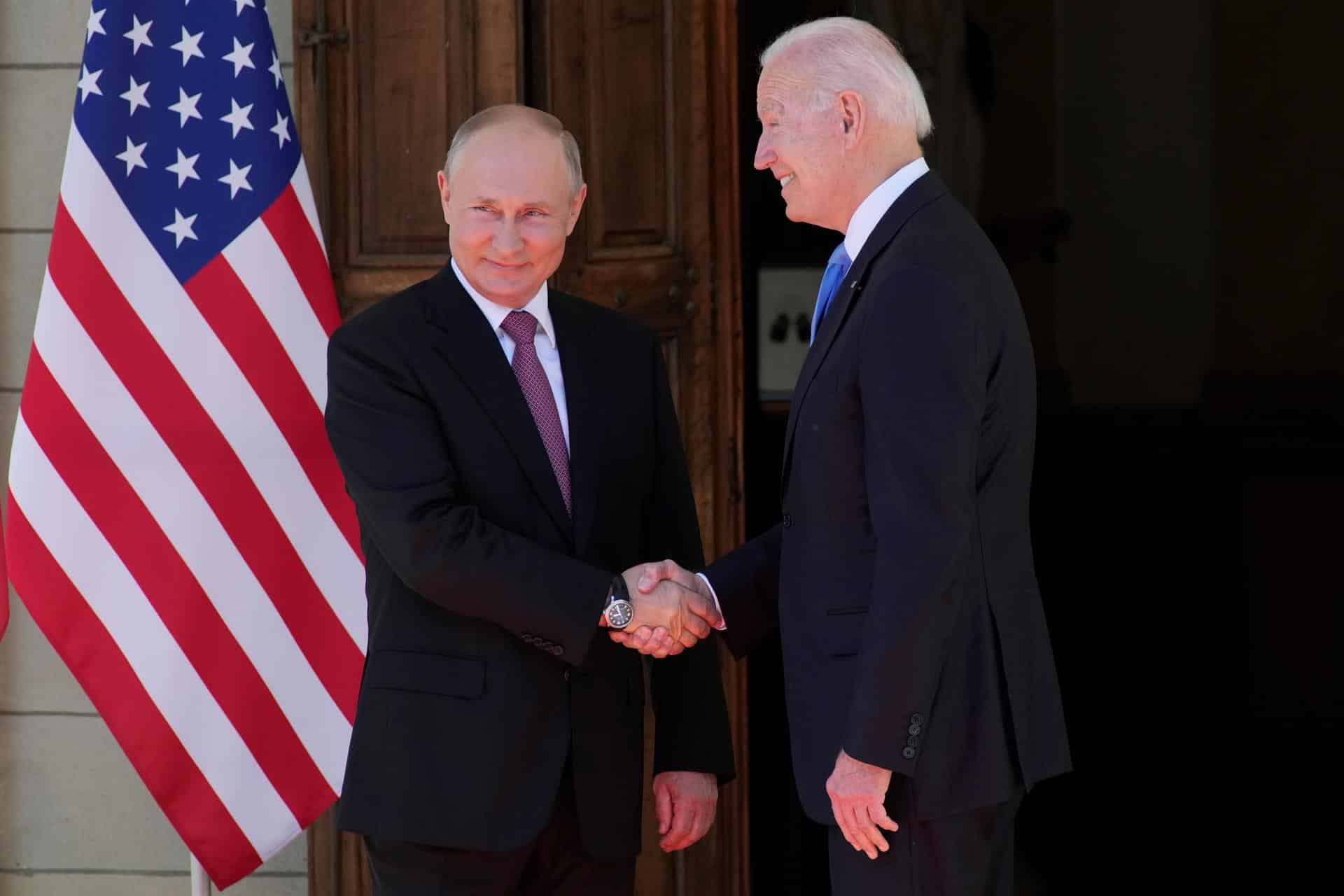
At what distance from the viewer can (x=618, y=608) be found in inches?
113

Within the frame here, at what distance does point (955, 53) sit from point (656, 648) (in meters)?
2.24

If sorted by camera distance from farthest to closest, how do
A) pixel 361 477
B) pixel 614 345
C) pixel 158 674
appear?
pixel 158 674 < pixel 614 345 < pixel 361 477

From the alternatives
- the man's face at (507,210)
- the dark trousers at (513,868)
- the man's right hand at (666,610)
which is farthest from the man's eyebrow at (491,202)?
the dark trousers at (513,868)

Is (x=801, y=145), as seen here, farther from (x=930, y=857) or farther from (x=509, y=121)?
(x=930, y=857)

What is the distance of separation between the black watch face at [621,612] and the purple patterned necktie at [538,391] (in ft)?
0.63

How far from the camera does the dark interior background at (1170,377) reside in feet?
14.4

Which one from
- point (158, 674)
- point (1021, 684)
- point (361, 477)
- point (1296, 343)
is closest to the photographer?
point (1021, 684)

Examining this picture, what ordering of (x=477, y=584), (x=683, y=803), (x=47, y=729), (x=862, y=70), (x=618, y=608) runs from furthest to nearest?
(x=47, y=729), (x=683, y=803), (x=618, y=608), (x=477, y=584), (x=862, y=70)

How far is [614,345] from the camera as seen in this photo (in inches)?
122

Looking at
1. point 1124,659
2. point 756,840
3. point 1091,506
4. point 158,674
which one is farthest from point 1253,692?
point 158,674

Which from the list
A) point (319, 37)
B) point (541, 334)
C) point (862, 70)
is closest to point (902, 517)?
point (862, 70)

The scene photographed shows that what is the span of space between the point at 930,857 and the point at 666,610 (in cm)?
67

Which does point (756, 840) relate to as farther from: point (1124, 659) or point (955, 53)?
point (955, 53)

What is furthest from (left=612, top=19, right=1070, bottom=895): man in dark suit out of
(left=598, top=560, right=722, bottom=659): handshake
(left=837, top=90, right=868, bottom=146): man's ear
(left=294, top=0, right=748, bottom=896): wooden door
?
(left=294, top=0, right=748, bottom=896): wooden door
